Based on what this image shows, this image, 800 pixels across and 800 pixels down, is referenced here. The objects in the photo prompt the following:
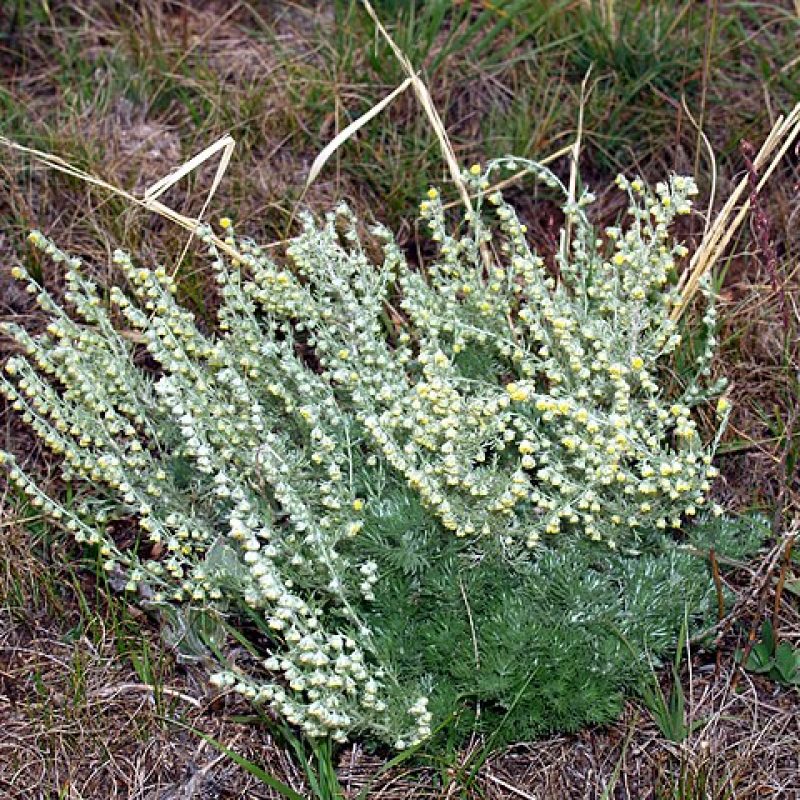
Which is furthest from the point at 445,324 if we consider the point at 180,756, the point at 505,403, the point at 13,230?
the point at 13,230

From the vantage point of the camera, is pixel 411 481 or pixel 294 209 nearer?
pixel 411 481

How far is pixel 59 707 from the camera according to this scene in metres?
2.91

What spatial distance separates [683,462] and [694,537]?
21cm

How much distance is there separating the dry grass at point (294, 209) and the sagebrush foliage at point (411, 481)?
0.14 meters

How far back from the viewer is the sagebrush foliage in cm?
269

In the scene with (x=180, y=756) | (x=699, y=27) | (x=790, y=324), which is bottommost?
(x=180, y=756)

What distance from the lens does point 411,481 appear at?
267 cm

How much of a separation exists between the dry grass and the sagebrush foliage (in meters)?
0.14

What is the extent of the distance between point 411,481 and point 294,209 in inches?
52.1

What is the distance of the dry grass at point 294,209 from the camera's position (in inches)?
110

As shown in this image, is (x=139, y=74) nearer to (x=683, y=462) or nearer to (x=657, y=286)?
(x=657, y=286)

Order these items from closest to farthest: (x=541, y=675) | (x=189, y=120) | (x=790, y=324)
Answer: (x=541, y=675), (x=790, y=324), (x=189, y=120)

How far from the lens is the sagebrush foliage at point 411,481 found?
2.69 m

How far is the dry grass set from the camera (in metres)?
2.78
